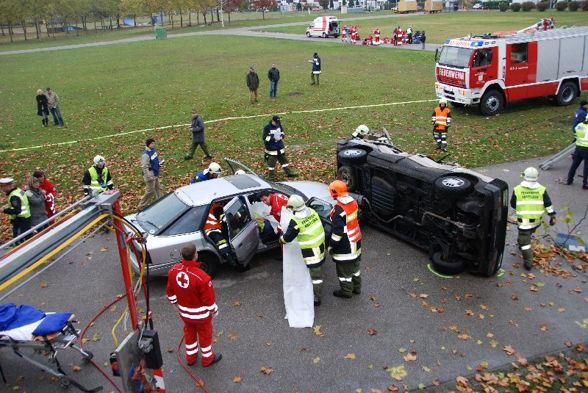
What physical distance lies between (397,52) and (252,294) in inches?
1254

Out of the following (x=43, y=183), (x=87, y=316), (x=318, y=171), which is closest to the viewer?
(x=87, y=316)

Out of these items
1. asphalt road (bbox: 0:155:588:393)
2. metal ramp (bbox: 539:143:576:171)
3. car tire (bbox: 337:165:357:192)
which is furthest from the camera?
metal ramp (bbox: 539:143:576:171)

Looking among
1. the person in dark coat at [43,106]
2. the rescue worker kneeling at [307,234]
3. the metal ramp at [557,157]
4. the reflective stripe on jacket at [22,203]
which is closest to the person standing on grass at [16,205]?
the reflective stripe on jacket at [22,203]

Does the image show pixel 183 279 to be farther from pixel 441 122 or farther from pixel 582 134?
pixel 441 122

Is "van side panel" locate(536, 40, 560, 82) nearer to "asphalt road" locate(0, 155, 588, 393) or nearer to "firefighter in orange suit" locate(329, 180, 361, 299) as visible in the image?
"asphalt road" locate(0, 155, 588, 393)

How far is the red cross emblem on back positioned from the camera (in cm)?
569

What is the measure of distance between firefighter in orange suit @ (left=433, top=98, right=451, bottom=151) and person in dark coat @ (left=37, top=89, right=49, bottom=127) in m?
14.7

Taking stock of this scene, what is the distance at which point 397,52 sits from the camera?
1421 inches

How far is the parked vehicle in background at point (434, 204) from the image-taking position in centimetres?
740

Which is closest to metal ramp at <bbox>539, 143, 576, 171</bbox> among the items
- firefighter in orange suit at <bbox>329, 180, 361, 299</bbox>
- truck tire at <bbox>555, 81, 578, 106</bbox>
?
truck tire at <bbox>555, 81, 578, 106</bbox>

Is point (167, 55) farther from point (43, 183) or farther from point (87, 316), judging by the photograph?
point (87, 316)

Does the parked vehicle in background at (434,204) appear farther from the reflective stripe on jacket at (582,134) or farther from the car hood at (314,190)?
the reflective stripe on jacket at (582,134)

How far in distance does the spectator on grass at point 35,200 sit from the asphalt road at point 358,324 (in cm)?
104

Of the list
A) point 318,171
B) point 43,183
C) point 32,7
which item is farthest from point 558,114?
point 32,7
